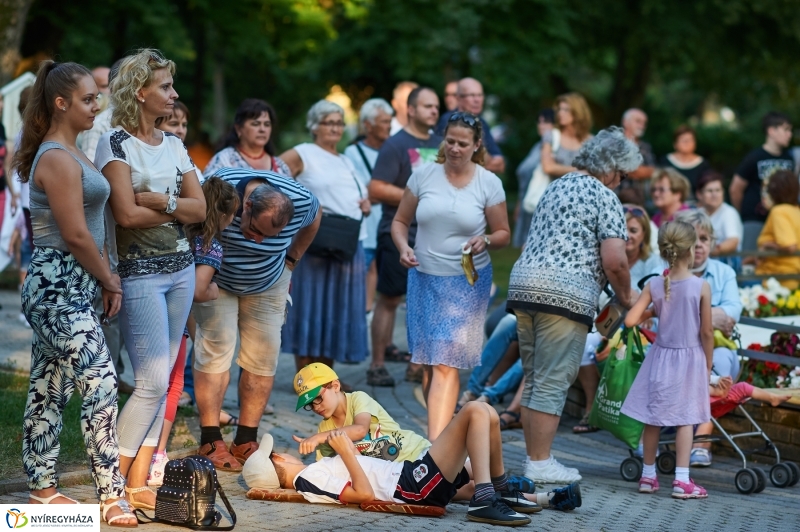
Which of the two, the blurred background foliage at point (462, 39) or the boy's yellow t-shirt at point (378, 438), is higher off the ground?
the blurred background foliage at point (462, 39)

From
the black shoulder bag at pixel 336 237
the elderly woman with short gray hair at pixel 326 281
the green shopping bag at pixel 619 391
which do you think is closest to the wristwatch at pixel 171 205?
the green shopping bag at pixel 619 391

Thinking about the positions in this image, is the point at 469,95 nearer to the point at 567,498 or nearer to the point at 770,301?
the point at 770,301

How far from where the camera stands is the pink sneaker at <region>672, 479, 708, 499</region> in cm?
694

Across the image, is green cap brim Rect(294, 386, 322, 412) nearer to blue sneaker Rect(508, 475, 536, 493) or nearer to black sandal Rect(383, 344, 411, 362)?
blue sneaker Rect(508, 475, 536, 493)

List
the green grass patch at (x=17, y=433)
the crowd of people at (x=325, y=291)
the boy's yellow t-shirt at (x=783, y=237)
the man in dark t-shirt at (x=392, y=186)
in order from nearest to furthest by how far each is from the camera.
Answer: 1. the crowd of people at (x=325, y=291)
2. the green grass patch at (x=17, y=433)
3. the man in dark t-shirt at (x=392, y=186)
4. the boy's yellow t-shirt at (x=783, y=237)

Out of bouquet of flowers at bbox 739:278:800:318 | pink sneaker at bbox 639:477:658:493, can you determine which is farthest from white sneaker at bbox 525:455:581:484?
bouquet of flowers at bbox 739:278:800:318

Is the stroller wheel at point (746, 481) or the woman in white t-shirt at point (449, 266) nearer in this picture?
the stroller wheel at point (746, 481)

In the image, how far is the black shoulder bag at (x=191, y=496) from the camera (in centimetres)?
548

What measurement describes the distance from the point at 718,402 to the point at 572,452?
1091 mm

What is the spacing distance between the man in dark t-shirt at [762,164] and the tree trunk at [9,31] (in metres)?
10.5

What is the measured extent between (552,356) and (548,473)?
0.66 m

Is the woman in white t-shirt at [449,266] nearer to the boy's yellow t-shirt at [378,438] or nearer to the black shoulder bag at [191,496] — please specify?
the boy's yellow t-shirt at [378,438]

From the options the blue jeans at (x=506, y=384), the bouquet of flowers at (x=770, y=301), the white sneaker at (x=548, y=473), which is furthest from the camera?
the bouquet of flowers at (x=770, y=301)

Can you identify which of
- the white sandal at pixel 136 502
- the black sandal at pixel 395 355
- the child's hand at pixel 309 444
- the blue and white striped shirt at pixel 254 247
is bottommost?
the white sandal at pixel 136 502
